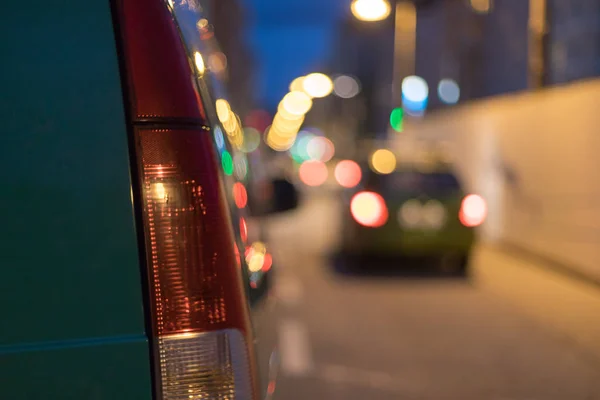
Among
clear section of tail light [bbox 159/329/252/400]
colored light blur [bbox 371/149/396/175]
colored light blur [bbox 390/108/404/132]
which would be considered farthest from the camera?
colored light blur [bbox 390/108/404/132]

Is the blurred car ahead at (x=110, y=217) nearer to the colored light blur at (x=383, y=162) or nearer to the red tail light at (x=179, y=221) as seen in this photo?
the red tail light at (x=179, y=221)

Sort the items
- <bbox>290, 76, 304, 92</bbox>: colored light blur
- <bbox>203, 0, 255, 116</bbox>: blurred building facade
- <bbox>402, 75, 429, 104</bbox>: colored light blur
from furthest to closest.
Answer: <bbox>290, 76, 304, 92</bbox>: colored light blur < <bbox>402, 75, 429, 104</bbox>: colored light blur < <bbox>203, 0, 255, 116</bbox>: blurred building facade

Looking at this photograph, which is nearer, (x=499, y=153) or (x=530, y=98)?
(x=530, y=98)

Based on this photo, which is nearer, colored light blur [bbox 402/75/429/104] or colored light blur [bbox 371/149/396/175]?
colored light blur [bbox 371/149/396/175]

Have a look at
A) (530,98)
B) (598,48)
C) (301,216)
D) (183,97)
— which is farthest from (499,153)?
(183,97)

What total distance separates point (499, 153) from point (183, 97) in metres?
13.3

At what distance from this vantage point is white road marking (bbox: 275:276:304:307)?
9.55m

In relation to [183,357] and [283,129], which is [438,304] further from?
[283,129]

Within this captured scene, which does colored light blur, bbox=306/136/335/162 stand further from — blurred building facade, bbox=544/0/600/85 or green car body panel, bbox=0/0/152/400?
green car body panel, bbox=0/0/152/400

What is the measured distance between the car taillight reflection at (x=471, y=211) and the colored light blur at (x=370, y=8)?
7412 millimetres

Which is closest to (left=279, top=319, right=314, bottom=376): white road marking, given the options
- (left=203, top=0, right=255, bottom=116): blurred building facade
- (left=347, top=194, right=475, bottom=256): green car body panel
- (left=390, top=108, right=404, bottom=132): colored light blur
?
(left=203, top=0, right=255, bottom=116): blurred building facade

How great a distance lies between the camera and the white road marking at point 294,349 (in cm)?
654

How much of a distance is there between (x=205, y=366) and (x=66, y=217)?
51 cm

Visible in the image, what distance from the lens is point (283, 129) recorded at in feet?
305
